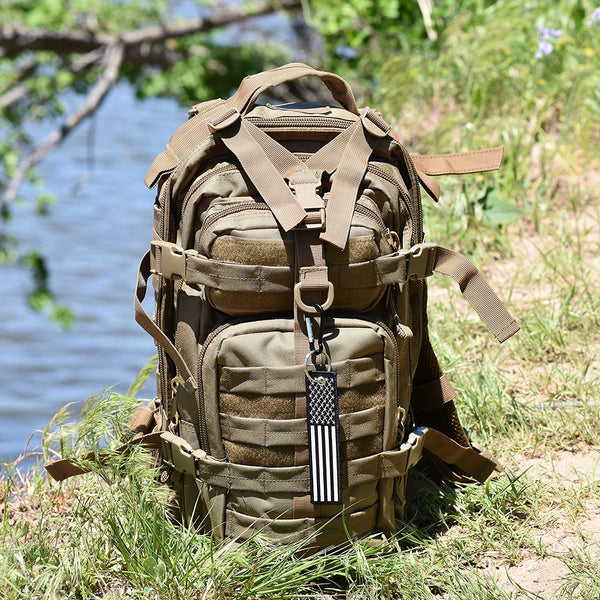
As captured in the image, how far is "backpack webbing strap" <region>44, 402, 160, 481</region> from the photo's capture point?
2.57 metres

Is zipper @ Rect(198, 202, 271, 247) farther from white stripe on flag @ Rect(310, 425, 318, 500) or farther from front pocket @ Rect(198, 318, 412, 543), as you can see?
white stripe on flag @ Rect(310, 425, 318, 500)

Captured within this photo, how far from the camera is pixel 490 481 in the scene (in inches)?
107

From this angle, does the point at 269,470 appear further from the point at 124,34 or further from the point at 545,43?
the point at 124,34

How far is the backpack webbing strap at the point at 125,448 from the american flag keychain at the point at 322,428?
0.56m

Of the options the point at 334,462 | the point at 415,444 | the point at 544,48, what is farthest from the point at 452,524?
the point at 544,48

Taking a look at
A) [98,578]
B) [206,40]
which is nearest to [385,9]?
[206,40]

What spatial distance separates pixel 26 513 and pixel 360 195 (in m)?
1.56

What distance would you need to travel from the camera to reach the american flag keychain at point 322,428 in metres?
2.23

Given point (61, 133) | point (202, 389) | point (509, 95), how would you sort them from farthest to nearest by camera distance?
1. point (61, 133)
2. point (509, 95)
3. point (202, 389)

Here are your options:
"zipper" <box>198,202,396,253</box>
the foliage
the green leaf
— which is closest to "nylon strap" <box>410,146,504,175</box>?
"zipper" <box>198,202,396,253</box>

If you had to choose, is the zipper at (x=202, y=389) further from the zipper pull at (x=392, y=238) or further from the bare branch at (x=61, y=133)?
the bare branch at (x=61, y=133)

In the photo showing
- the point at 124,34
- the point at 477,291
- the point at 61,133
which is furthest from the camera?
the point at 124,34

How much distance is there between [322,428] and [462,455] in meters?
0.65

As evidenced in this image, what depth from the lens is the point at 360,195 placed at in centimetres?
237
